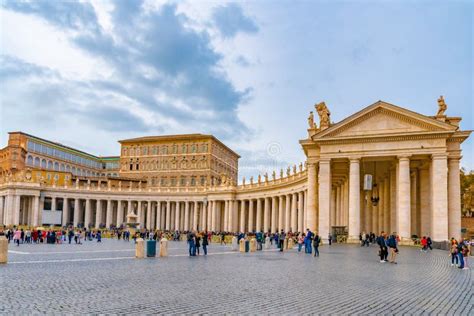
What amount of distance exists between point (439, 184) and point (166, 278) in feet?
103

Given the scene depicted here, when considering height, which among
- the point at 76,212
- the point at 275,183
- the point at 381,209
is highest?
the point at 275,183

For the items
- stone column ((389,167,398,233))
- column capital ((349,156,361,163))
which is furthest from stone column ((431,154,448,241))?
column capital ((349,156,361,163))

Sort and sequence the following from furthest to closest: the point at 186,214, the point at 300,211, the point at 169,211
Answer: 1. the point at 169,211
2. the point at 186,214
3. the point at 300,211

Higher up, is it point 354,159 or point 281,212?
point 354,159

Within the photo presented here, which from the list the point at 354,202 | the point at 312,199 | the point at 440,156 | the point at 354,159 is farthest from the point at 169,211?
the point at 440,156

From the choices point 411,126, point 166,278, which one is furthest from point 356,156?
point 166,278

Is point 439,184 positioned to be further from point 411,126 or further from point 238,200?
point 238,200

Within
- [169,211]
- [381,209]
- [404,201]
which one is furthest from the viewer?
[169,211]

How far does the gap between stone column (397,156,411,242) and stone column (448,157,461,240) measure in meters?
3.69

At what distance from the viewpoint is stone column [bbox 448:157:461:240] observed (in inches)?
1604

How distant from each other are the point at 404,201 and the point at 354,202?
14.4 feet

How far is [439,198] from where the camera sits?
4009cm

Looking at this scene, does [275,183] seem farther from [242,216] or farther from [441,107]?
[441,107]

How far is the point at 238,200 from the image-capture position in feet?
284
